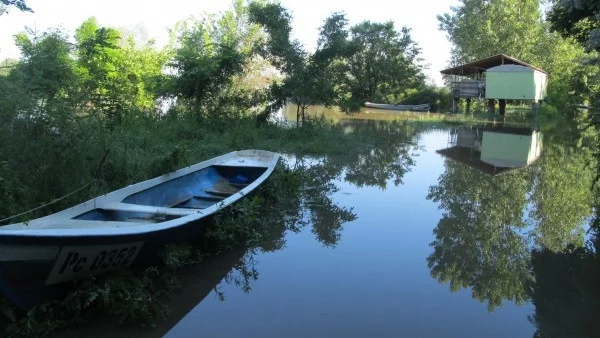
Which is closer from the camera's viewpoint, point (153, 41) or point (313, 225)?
point (313, 225)

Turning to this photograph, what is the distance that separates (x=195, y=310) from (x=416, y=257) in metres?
2.90

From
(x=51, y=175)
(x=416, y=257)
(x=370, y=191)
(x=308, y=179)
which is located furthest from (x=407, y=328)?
(x=308, y=179)

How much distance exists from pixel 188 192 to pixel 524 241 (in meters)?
5.01

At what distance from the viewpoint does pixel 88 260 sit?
12.9 ft

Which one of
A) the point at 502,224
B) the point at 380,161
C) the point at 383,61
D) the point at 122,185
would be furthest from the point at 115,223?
the point at 383,61

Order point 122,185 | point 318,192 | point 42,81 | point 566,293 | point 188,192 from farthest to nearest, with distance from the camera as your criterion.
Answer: point 42,81 → point 318,192 → point 188,192 → point 122,185 → point 566,293

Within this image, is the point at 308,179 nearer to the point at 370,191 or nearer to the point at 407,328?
the point at 370,191

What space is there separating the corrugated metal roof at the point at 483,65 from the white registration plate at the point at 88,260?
33273 millimetres

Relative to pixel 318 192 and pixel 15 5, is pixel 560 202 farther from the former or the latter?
pixel 15 5

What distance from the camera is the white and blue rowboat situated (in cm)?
350

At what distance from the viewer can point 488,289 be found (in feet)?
17.0

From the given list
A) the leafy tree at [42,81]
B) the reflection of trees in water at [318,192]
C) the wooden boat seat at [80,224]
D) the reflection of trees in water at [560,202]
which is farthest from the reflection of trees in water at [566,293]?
the leafy tree at [42,81]

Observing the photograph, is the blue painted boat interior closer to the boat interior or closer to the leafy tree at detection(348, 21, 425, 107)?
the boat interior

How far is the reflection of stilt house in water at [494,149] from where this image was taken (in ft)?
45.2
